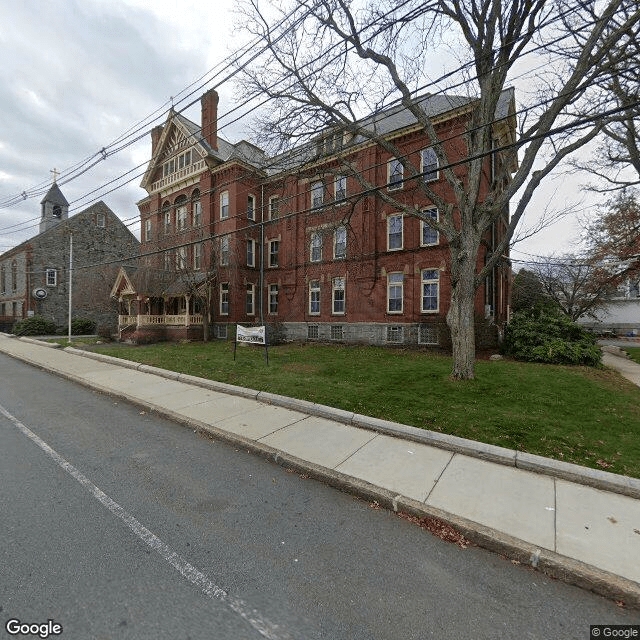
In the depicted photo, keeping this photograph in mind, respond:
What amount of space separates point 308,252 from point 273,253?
123 inches

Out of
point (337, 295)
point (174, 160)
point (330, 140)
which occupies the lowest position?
point (337, 295)

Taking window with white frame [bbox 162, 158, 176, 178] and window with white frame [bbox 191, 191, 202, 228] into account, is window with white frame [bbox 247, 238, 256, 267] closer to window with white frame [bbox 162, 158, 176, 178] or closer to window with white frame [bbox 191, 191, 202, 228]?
window with white frame [bbox 191, 191, 202, 228]

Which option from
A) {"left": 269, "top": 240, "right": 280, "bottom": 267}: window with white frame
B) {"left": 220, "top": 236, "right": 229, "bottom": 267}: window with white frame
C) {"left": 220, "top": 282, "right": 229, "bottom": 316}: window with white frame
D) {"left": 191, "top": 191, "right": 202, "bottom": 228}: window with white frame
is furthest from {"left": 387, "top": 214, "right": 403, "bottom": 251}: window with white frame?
{"left": 191, "top": 191, "right": 202, "bottom": 228}: window with white frame

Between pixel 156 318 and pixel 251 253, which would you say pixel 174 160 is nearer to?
pixel 251 253

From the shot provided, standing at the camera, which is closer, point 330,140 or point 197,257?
point 330,140

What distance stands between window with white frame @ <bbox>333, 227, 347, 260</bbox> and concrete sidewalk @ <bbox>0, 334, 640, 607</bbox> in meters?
13.8

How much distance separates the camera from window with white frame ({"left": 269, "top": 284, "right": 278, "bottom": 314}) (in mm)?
22031

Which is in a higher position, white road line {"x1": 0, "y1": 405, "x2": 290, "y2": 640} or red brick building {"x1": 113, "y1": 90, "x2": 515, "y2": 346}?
red brick building {"x1": 113, "y1": 90, "x2": 515, "y2": 346}

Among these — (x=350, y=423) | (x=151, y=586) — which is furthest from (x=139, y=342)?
(x=151, y=586)

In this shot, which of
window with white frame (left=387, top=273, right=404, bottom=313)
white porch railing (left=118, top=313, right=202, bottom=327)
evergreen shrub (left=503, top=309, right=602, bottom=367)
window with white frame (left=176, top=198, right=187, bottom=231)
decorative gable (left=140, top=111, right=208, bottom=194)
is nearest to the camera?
evergreen shrub (left=503, top=309, right=602, bottom=367)

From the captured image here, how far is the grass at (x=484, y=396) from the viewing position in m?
4.97

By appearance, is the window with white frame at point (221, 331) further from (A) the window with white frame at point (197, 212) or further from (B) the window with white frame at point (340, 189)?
(B) the window with white frame at point (340, 189)

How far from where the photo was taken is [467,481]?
3852mm

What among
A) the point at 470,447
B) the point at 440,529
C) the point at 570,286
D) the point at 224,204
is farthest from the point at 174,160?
the point at 570,286
